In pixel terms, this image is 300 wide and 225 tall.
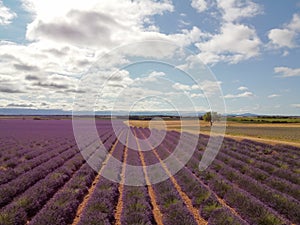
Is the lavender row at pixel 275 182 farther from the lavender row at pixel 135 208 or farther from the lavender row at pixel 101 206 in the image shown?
the lavender row at pixel 101 206

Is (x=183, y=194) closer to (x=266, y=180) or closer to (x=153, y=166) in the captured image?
(x=266, y=180)

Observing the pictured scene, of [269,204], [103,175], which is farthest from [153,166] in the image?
[269,204]

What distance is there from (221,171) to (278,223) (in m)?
6.30

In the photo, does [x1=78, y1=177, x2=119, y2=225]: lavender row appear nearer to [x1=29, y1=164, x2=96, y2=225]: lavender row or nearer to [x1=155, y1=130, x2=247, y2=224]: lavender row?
[x1=29, y1=164, x2=96, y2=225]: lavender row

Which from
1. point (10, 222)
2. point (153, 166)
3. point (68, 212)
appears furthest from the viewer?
point (153, 166)

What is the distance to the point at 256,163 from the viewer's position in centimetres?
1507

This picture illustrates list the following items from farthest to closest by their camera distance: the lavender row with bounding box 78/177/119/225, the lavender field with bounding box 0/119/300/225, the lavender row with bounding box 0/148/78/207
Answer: the lavender row with bounding box 0/148/78/207
the lavender field with bounding box 0/119/300/225
the lavender row with bounding box 78/177/119/225

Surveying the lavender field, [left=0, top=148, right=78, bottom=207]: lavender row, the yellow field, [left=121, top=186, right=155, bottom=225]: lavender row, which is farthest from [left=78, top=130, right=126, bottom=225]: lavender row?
the yellow field

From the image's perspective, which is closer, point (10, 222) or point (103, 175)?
point (10, 222)

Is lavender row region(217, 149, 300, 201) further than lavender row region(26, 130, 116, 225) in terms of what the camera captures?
Yes

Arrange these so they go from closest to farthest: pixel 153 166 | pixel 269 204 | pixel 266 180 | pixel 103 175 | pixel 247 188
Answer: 1. pixel 269 204
2. pixel 247 188
3. pixel 266 180
4. pixel 103 175
5. pixel 153 166

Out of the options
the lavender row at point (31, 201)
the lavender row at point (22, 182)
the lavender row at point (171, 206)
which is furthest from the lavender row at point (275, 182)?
the lavender row at point (22, 182)

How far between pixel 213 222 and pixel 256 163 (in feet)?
29.1

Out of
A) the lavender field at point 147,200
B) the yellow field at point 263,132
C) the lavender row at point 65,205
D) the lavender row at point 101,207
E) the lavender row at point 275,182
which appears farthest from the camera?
the yellow field at point 263,132
